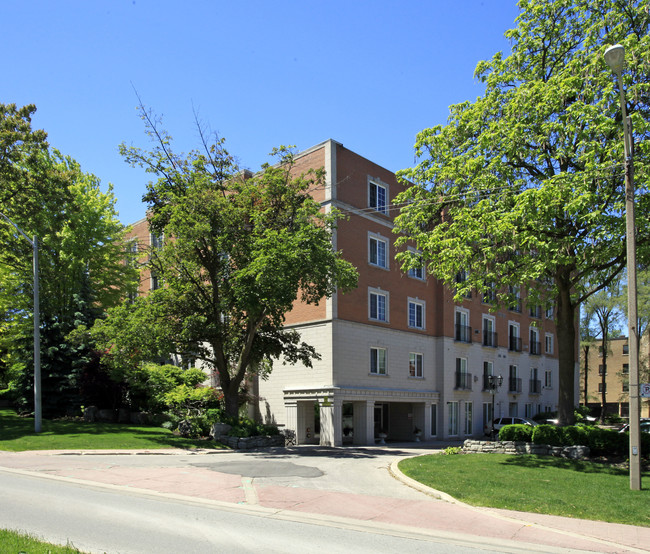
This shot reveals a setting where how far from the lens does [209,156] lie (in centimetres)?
2481

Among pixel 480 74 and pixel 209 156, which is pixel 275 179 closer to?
pixel 209 156

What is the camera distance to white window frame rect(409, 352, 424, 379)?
3422 centimetres

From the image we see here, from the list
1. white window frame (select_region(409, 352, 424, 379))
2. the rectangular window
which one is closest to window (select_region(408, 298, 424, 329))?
white window frame (select_region(409, 352, 424, 379))

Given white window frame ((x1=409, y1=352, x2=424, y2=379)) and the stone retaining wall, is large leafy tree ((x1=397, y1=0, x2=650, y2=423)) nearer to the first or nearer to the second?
the stone retaining wall

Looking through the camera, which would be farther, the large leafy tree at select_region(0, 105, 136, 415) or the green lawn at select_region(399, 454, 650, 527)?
the large leafy tree at select_region(0, 105, 136, 415)

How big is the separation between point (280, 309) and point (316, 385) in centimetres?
787

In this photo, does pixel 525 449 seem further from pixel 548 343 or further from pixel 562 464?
pixel 548 343

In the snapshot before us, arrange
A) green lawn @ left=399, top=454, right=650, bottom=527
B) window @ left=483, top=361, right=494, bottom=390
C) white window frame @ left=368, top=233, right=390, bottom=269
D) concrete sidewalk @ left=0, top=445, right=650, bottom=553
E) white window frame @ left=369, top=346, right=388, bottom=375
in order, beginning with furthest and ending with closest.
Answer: window @ left=483, top=361, right=494, bottom=390
white window frame @ left=368, top=233, right=390, bottom=269
white window frame @ left=369, top=346, right=388, bottom=375
green lawn @ left=399, top=454, right=650, bottom=527
concrete sidewalk @ left=0, top=445, right=650, bottom=553

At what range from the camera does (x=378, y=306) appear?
32.0 metres

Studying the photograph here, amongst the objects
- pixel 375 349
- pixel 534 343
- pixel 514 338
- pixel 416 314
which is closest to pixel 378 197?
pixel 416 314

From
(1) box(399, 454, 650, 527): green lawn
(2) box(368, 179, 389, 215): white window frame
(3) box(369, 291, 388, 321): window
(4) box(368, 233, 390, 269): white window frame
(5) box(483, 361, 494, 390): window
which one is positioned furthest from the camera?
(5) box(483, 361, 494, 390): window

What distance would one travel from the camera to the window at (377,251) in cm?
3178

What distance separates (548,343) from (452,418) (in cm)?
1892

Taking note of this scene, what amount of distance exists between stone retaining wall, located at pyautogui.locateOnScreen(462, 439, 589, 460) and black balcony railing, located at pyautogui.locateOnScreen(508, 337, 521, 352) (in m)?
25.4
